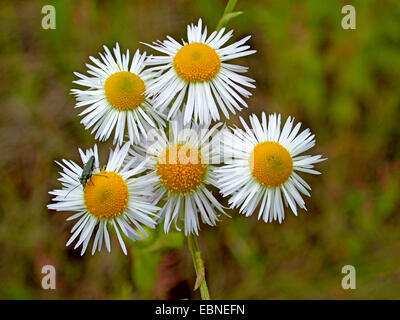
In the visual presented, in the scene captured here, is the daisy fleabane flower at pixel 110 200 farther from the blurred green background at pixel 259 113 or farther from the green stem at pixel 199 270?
the blurred green background at pixel 259 113

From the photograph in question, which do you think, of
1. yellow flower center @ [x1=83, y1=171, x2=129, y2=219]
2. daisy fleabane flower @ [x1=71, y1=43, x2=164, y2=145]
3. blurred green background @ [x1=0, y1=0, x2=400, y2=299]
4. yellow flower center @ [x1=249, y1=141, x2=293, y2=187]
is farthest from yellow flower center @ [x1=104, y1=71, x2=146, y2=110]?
blurred green background @ [x1=0, y1=0, x2=400, y2=299]

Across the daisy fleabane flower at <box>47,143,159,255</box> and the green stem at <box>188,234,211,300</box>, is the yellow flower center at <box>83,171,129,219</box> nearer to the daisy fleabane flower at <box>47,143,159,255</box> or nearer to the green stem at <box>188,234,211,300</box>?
the daisy fleabane flower at <box>47,143,159,255</box>

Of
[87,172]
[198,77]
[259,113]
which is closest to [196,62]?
[198,77]

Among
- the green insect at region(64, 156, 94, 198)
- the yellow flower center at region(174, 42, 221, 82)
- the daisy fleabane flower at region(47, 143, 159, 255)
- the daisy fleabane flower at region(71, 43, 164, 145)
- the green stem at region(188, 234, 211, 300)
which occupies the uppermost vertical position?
the yellow flower center at region(174, 42, 221, 82)

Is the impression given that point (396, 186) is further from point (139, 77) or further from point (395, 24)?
point (139, 77)

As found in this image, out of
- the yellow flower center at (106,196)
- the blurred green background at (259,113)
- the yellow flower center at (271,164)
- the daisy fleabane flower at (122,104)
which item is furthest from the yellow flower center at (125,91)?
the blurred green background at (259,113)

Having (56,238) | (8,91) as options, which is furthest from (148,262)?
(8,91)
